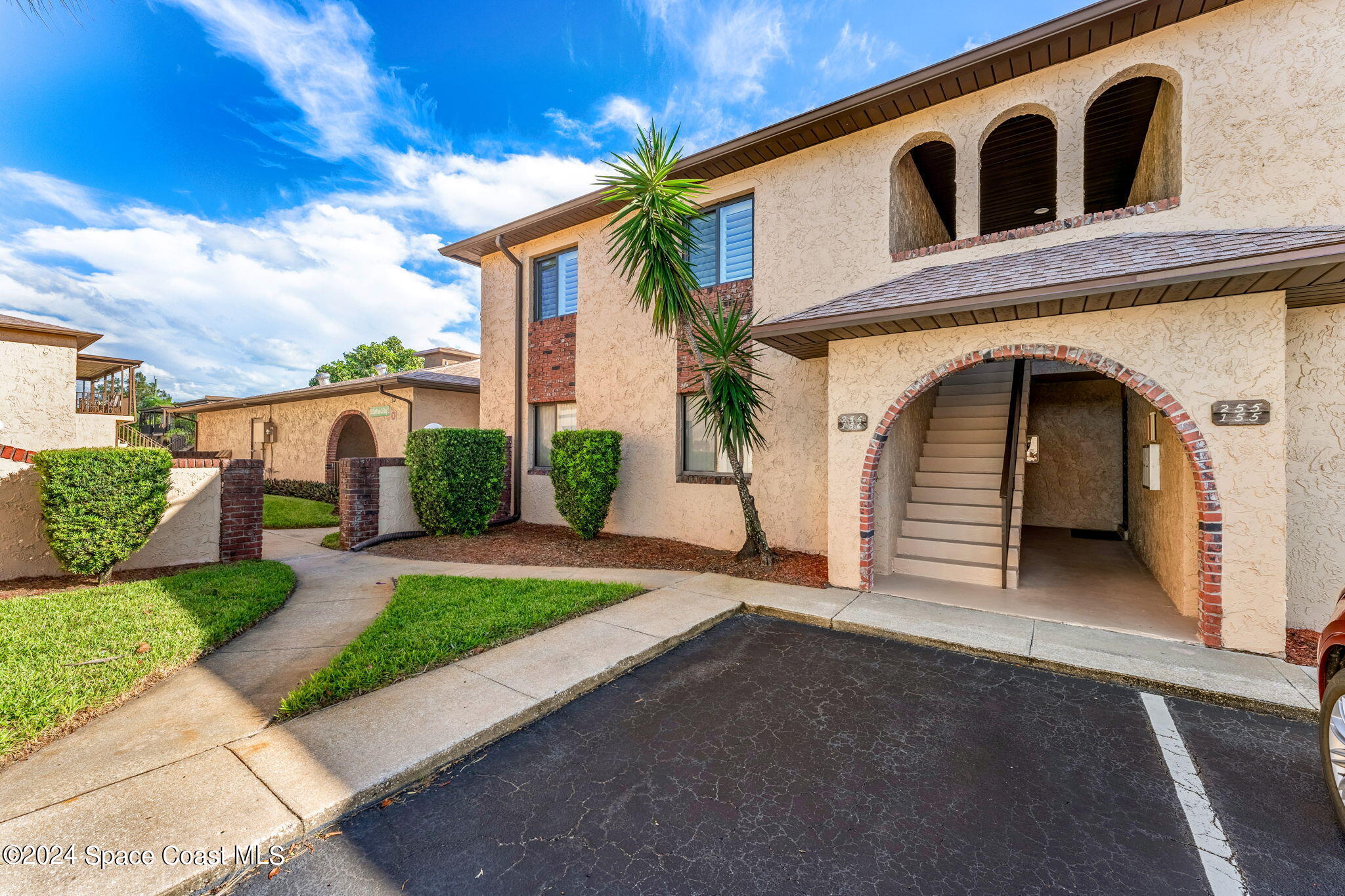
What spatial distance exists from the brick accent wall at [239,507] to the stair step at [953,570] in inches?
345

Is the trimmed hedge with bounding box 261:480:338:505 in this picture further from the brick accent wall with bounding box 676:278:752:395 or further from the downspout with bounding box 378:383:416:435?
the brick accent wall with bounding box 676:278:752:395

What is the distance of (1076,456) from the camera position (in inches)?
391

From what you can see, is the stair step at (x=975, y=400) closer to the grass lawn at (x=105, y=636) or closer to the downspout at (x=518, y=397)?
the downspout at (x=518, y=397)

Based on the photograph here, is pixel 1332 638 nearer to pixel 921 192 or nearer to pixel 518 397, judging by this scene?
pixel 921 192

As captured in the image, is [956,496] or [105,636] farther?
[956,496]

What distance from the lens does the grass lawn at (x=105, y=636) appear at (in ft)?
9.92

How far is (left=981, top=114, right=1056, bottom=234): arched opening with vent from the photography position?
7.23m

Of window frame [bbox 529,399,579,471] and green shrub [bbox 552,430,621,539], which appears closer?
green shrub [bbox 552,430,621,539]

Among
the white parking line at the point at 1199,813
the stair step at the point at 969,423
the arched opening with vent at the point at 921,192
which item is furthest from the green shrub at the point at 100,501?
the stair step at the point at 969,423

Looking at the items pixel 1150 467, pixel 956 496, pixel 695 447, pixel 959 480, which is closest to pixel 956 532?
pixel 956 496

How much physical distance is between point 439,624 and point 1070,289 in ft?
20.2

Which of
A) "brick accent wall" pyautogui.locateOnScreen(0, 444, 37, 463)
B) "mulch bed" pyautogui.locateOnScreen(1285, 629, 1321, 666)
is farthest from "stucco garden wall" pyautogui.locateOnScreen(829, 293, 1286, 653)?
"brick accent wall" pyautogui.locateOnScreen(0, 444, 37, 463)

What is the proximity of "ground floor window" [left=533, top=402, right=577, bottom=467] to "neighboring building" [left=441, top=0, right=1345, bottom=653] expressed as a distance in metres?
0.57

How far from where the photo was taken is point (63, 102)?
983cm
